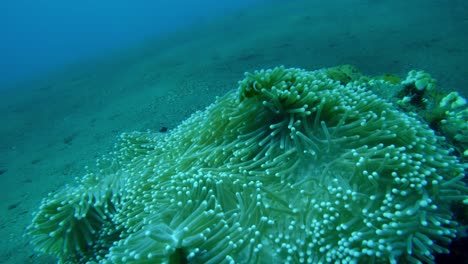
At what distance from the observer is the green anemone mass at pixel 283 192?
5.91 ft

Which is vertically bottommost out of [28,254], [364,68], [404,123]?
[28,254]

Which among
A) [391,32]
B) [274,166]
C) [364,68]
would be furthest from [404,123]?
[391,32]

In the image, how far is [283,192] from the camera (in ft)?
7.09

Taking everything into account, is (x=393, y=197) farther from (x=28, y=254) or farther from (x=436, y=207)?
(x=28, y=254)

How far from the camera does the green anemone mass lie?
180 centimetres

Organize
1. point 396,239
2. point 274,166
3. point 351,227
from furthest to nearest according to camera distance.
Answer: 1. point 274,166
2. point 351,227
3. point 396,239

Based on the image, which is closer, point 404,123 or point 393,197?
point 393,197

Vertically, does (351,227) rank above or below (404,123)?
below

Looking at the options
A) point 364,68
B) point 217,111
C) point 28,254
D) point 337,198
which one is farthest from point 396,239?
point 364,68

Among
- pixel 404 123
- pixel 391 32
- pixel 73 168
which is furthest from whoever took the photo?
pixel 391 32

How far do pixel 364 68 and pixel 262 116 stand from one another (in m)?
5.01

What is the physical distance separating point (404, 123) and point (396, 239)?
0.87 meters

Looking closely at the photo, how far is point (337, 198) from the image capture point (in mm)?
1908

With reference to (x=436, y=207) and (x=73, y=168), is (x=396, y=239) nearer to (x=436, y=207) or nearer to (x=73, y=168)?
(x=436, y=207)
